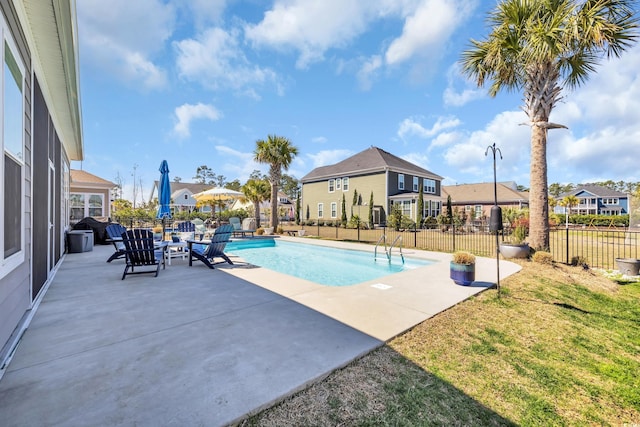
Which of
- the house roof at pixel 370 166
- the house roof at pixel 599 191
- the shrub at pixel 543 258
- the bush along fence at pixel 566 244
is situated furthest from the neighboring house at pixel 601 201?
the shrub at pixel 543 258

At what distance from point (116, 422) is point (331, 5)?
12275mm

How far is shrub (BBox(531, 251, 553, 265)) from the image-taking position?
7.91 m

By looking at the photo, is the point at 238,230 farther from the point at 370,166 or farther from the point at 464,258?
the point at 370,166

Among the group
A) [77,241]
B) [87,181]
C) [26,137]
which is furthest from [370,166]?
[26,137]

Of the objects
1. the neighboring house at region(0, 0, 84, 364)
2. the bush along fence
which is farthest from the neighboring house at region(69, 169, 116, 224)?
the bush along fence

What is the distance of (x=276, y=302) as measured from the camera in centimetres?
445

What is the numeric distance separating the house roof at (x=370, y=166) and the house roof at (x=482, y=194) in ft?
34.3

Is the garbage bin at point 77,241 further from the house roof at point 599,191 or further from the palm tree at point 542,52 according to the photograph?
the house roof at point 599,191

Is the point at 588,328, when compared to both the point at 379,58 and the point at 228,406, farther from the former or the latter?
the point at 379,58

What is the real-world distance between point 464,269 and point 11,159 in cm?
720

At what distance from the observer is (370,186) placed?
88.2ft

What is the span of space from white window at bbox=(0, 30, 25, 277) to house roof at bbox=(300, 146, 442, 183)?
2430 centimetres

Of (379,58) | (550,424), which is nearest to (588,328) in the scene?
(550,424)

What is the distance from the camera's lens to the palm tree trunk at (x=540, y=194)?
8.66m
